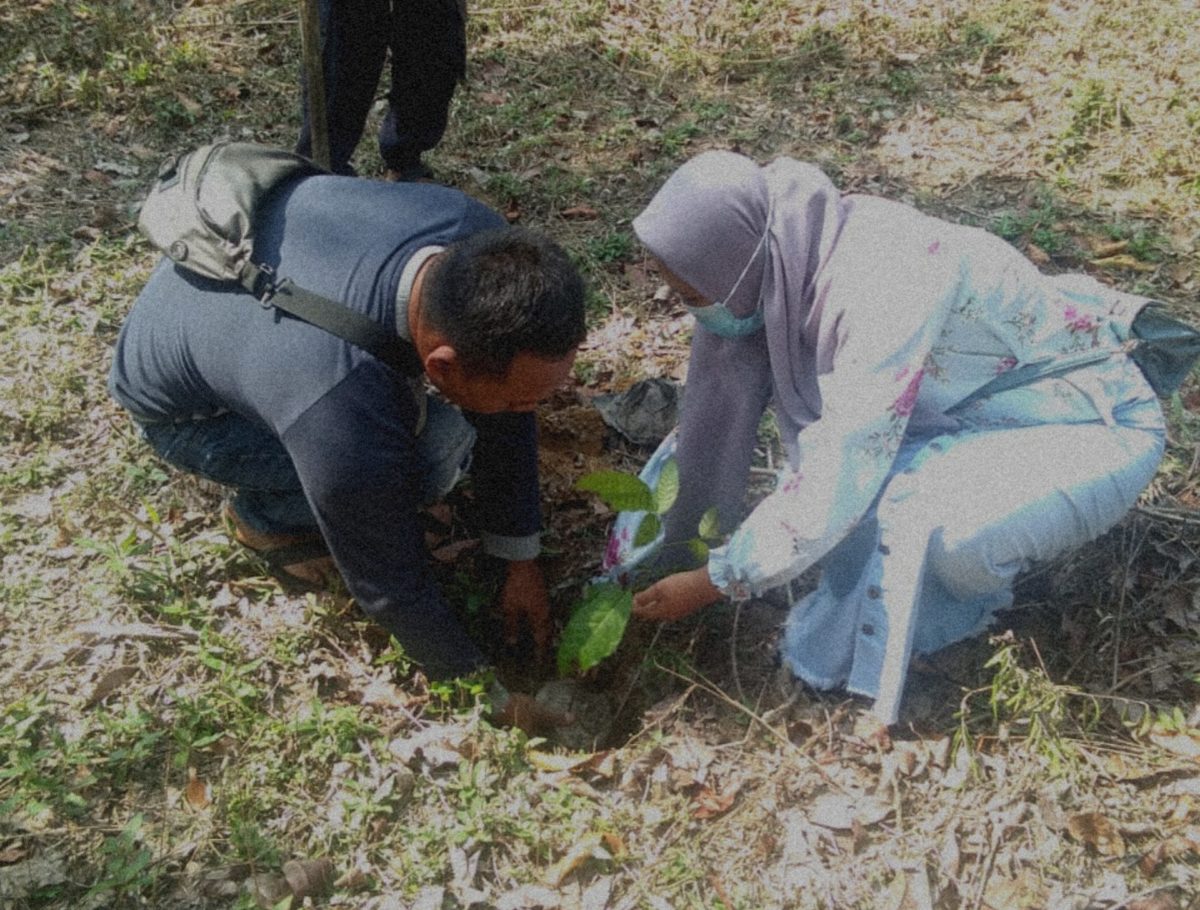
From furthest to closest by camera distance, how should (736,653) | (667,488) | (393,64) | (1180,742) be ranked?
(393,64), (736,653), (667,488), (1180,742)

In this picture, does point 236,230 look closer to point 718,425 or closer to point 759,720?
point 718,425

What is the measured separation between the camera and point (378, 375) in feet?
7.22

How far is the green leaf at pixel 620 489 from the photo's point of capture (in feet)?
8.36

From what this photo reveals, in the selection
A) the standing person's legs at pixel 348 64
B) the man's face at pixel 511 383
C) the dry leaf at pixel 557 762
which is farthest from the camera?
the standing person's legs at pixel 348 64

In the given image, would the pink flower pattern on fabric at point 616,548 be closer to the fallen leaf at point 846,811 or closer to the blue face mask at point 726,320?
the blue face mask at point 726,320

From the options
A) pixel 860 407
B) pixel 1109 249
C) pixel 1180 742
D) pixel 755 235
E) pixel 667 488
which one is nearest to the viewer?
pixel 860 407

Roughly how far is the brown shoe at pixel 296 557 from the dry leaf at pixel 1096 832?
2.09 meters

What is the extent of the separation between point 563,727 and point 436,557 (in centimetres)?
72

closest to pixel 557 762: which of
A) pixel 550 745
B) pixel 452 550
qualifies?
pixel 550 745

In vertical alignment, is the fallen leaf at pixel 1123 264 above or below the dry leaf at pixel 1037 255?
above

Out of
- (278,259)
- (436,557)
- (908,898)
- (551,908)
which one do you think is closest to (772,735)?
(908,898)

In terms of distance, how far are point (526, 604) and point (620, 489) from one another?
0.57 meters

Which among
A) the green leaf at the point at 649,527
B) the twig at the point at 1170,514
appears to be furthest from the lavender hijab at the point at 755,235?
the twig at the point at 1170,514

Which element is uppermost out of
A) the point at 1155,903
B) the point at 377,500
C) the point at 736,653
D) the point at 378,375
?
the point at 378,375
